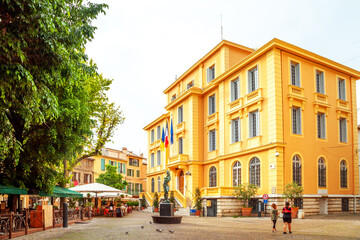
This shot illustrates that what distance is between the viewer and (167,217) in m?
20.9

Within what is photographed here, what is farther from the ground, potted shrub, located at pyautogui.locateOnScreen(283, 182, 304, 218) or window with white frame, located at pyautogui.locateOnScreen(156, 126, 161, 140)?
window with white frame, located at pyautogui.locateOnScreen(156, 126, 161, 140)

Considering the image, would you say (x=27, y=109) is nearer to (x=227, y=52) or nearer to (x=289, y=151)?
(x=289, y=151)

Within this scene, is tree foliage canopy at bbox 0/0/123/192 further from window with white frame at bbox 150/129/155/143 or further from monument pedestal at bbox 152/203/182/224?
window with white frame at bbox 150/129/155/143

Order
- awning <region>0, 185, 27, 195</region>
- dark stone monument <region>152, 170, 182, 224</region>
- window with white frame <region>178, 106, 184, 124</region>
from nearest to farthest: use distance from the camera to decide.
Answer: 1. awning <region>0, 185, 27, 195</region>
2. dark stone monument <region>152, 170, 182, 224</region>
3. window with white frame <region>178, 106, 184, 124</region>

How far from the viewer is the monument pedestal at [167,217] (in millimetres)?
21016

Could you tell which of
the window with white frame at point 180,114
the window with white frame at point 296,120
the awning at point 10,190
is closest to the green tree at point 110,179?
the window with white frame at point 180,114

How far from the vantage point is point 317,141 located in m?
28.0

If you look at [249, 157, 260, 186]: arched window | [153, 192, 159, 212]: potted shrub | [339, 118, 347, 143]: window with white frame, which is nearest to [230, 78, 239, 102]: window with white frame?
[249, 157, 260, 186]: arched window

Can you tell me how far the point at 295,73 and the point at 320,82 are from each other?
2695mm

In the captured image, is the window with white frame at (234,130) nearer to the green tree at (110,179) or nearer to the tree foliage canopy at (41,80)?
the tree foliage canopy at (41,80)

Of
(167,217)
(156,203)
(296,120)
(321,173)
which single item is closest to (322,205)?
(321,173)

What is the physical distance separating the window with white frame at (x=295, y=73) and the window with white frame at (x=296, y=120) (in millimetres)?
1868

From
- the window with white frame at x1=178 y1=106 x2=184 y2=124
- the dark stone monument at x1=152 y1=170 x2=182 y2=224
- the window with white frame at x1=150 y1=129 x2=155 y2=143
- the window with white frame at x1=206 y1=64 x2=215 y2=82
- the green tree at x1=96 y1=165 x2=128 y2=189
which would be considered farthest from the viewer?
the green tree at x1=96 y1=165 x2=128 y2=189

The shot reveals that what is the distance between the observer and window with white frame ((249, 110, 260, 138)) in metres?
28.3
